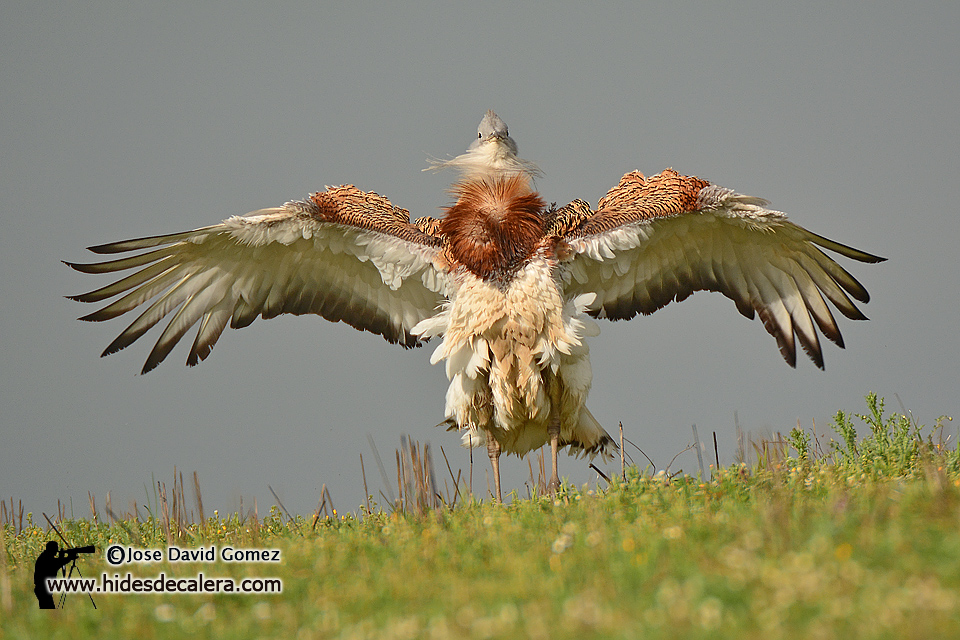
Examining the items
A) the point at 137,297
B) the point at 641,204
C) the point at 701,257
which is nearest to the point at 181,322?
the point at 137,297

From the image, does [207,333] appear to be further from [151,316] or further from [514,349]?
[514,349]

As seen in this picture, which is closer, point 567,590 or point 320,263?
point 567,590

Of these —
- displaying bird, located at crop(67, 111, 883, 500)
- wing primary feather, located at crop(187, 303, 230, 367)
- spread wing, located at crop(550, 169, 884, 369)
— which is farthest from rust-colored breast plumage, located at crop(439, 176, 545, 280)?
wing primary feather, located at crop(187, 303, 230, 367)

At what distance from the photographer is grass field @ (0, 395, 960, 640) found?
3035mm

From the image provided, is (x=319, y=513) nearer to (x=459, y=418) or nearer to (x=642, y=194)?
(x=459, y=418)

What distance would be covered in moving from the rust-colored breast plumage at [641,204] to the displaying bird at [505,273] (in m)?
0.02

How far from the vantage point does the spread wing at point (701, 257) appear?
7160 millimetres

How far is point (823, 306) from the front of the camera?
7.65 meters

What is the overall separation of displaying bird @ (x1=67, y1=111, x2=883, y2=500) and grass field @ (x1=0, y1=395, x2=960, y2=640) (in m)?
1.35

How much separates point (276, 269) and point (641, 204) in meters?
3.44

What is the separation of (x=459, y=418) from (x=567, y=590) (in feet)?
13.4

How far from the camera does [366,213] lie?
759 cm

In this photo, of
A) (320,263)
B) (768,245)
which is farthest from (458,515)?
(768,245)

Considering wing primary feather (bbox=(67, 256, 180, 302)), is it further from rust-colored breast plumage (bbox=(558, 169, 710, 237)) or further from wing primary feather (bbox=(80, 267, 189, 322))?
rust-colored breast plumage (bbox=(558, 169, 710, 237))
